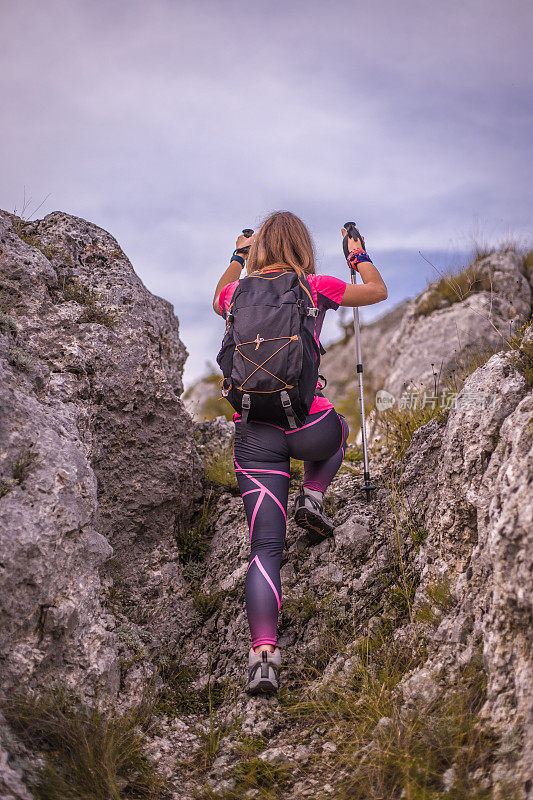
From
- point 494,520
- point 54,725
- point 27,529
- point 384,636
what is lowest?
point 54,725

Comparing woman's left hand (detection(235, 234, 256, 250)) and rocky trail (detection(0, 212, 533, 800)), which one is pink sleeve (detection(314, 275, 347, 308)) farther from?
rocky trail (detection(0, 212, 533, 800))

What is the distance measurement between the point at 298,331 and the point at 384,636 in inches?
88.4

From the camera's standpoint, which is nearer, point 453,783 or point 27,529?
point 453,783

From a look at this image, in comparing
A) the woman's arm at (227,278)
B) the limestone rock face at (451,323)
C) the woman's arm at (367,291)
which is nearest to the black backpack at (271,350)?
the woman's arm at (367,291)

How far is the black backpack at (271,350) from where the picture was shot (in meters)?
4.28

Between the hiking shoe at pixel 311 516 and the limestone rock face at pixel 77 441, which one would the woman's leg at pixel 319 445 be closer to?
the hiking shoe at pixel 311 516

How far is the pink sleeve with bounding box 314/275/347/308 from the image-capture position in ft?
15.6

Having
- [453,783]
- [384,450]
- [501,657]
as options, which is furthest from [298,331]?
[384,450]

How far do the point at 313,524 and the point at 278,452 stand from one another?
30.4 inches

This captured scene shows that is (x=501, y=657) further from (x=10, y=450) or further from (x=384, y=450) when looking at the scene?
(x=384, y=450)

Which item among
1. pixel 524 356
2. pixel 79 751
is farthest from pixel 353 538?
pixel 79 751

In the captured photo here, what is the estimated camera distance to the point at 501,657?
3234mm

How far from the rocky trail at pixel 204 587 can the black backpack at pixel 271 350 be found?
1.20 metres

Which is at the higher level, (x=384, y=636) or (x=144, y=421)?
(x=144, y=421)
